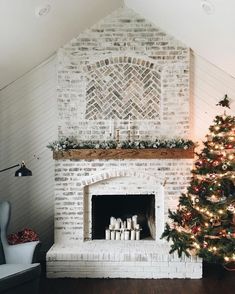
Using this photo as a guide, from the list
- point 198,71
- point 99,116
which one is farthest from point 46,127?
point 198,71

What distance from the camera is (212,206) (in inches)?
196

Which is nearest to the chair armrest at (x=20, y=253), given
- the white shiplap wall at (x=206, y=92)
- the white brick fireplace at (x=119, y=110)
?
the white brick fireplace at (x=119, y=110)

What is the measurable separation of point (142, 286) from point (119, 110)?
2545 mm

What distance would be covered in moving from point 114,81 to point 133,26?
2.92ft

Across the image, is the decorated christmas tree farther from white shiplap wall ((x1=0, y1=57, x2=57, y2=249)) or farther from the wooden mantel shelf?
white shiplap wall ((x1=0, y1=57, x2=57, y2=249))

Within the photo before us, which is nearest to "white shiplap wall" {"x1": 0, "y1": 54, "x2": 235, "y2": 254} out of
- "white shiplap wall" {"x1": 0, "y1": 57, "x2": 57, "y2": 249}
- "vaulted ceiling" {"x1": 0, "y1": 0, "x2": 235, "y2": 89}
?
"white shiplap wall" {"x1": 0, "y1": 57, "x2": 57, "y2": 249}

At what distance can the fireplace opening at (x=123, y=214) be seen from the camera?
5.89m

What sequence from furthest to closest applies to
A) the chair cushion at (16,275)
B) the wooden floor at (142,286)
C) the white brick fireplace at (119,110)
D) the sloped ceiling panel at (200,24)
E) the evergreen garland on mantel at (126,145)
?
the white brick fireplace at (119,110)
the evergreen garland on mantel at (126,145)
the wooden floor at (142,286)
the sloped ceiling panel at (200,24)
the chair cushion at (16,275)

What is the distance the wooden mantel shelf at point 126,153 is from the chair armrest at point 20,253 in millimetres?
1491

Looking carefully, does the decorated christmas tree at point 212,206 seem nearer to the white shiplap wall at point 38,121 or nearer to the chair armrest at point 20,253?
the white shiplap wall at point 38,121

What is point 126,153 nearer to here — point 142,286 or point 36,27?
point 142,286

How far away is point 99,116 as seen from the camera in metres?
5.79

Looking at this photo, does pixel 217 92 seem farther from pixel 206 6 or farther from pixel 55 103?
pixel 55 103

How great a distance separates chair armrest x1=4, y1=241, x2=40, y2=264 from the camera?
14.7 ft
